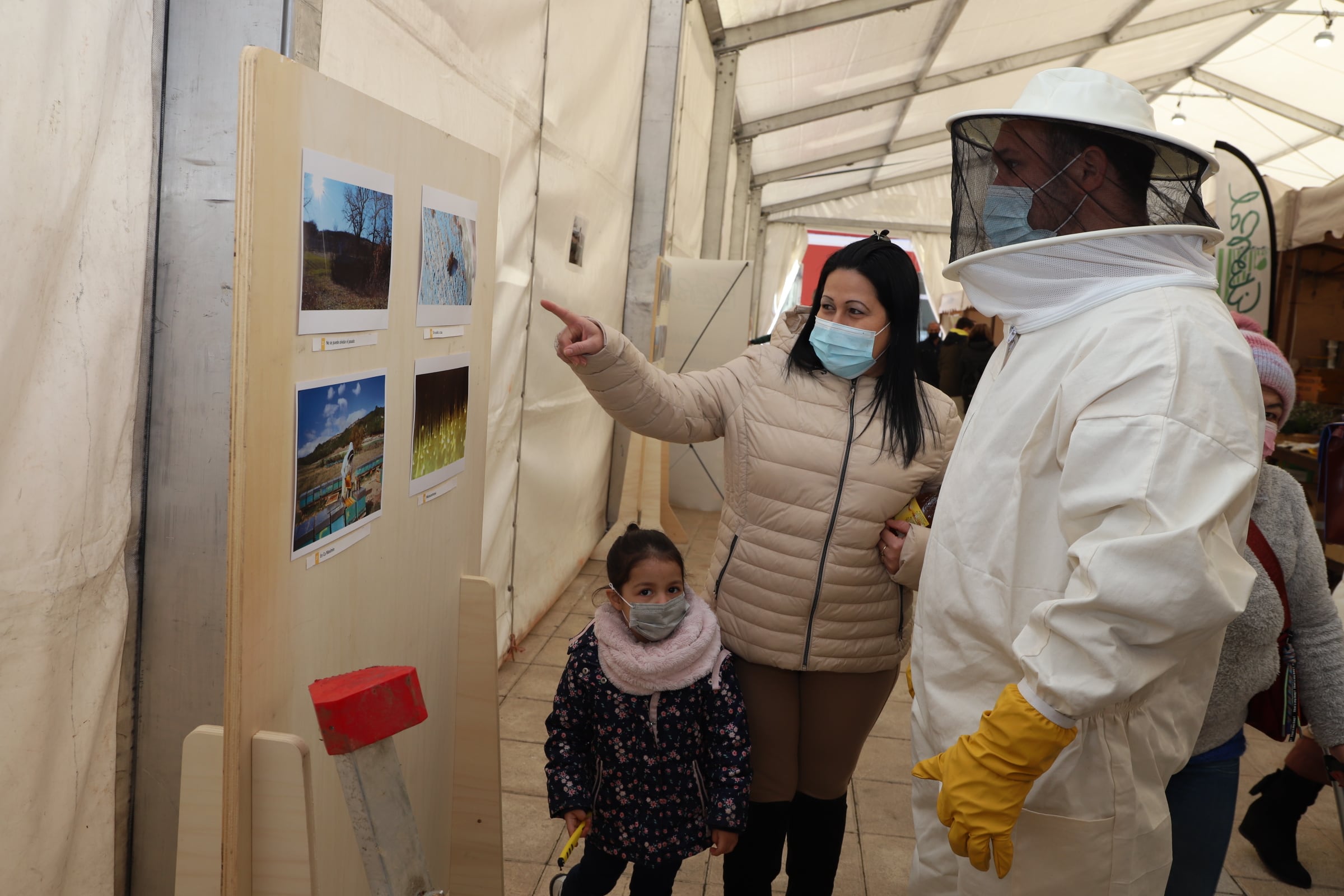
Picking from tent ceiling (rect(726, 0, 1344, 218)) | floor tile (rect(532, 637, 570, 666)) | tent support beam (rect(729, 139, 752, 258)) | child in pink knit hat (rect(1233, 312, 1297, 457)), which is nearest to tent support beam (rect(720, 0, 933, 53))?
tent ceiling (rect(726, 0, 1344, 218))

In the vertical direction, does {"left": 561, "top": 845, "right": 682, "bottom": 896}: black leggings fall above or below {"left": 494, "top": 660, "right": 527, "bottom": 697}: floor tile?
above

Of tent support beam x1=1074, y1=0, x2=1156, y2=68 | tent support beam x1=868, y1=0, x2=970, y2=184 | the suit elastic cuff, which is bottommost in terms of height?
the suit elastic cuff

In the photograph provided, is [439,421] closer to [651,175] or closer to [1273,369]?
[1273,369]

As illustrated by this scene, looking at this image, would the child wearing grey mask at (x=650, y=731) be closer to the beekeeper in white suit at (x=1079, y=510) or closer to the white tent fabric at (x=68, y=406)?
the beekeeper in white suit at (x=1079, y=510)

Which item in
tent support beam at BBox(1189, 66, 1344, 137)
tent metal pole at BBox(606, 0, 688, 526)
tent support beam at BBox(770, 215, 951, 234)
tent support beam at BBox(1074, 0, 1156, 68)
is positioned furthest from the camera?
tent support beam at BBox(770, 215, 951, 234)

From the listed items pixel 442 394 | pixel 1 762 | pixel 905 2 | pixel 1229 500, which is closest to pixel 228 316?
pixel 442 394

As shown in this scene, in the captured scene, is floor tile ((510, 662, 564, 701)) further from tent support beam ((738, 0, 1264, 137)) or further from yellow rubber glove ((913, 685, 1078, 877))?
tent support beam ((738, 0, 1264, 137))

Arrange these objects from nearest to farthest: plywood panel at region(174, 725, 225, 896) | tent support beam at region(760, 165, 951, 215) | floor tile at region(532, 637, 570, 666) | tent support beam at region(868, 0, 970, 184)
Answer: plywood panel at region(174, 725, 225, 896) < floor tile at region(532, 637, 570, 666) < tent support beam at region(868, 0, 970, 184) < tent support beam at region(760, 165, 951, 215)

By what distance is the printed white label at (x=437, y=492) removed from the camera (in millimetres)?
1731

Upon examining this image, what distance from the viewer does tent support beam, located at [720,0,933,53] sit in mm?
7906

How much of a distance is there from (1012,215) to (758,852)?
1.43 meters

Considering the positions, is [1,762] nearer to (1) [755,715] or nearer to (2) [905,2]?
(1) [755,715]

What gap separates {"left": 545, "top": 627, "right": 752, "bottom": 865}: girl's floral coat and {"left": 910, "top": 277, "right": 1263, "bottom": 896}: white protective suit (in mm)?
401

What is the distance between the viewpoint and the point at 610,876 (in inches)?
81.5
